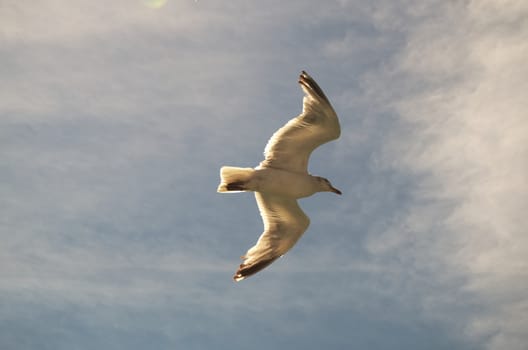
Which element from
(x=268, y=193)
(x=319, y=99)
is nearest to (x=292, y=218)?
(x=268, y=193)

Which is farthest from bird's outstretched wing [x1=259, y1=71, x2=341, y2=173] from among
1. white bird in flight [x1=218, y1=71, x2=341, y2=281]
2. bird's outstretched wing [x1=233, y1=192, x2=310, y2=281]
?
bird's outstretched wing [x1=233, y1=192, x2=310, y2=281]

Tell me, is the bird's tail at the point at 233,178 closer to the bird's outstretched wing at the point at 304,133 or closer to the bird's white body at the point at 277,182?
the bird's white body at the point at 277,182

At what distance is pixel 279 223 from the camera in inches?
797

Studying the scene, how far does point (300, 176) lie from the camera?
64.2 feet

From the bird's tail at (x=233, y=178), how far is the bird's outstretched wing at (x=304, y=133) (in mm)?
682

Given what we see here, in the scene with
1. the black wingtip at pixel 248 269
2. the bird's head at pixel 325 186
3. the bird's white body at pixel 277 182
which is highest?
the bird's head at pixel 325 186

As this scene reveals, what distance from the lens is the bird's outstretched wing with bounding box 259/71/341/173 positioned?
18.4m

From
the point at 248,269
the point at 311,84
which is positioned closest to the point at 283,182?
the point at 248,269

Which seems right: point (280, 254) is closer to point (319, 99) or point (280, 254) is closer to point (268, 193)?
point (268, 193)

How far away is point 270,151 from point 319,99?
208 cm

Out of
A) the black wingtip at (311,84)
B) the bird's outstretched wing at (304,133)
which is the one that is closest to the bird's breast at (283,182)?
the bird's outstretched wing at (304,133)

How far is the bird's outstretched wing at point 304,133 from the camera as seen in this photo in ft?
60.3

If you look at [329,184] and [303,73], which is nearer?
[303,73]

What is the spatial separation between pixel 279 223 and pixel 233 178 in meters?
2.39
